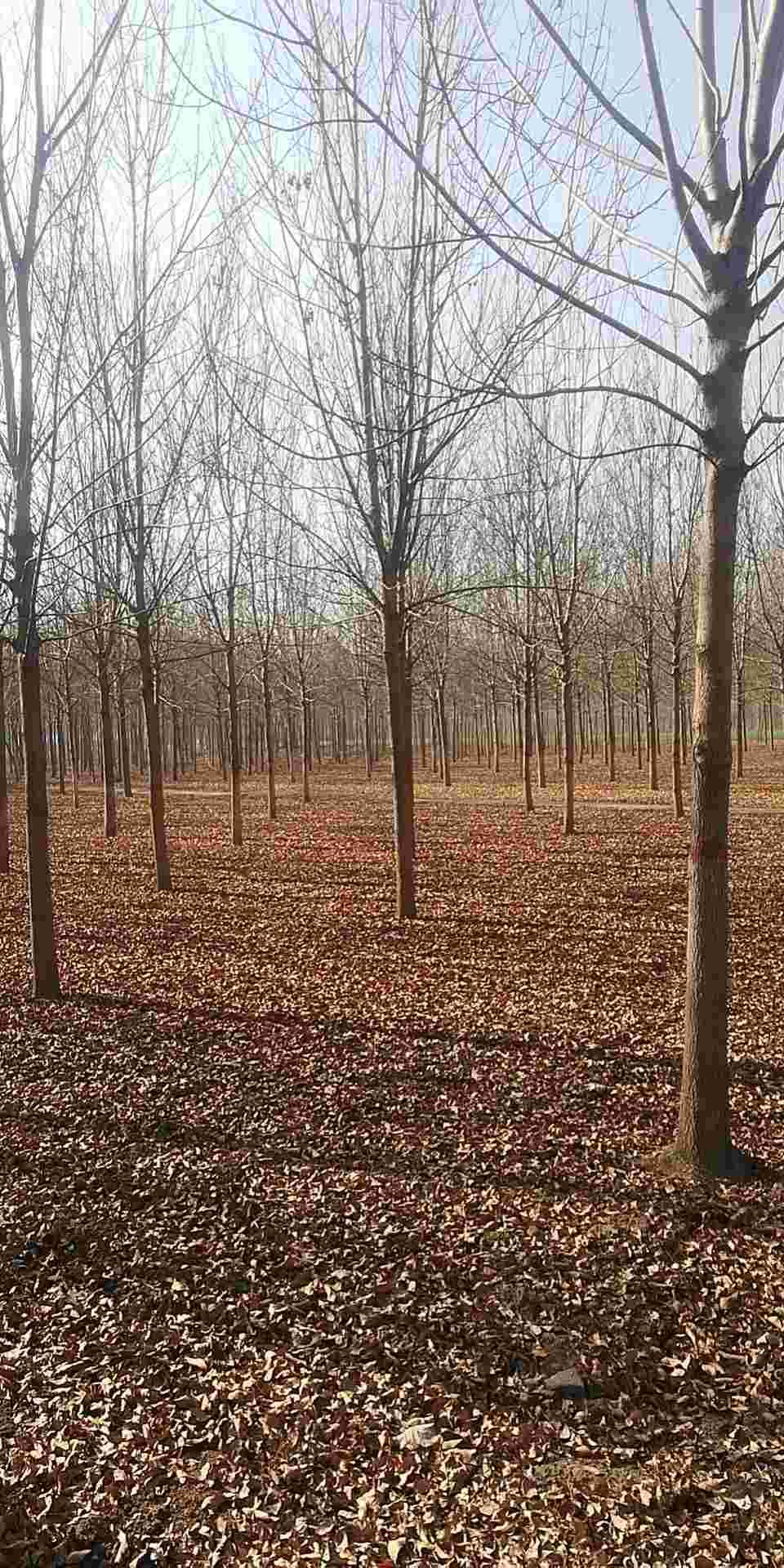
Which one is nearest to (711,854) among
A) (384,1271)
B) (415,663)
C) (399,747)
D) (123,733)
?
(384,1271)

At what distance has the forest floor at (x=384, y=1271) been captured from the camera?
2322 millimetres

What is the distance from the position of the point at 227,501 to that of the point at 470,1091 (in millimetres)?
11942

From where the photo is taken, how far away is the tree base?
3855mm

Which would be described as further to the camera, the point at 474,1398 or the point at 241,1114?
the point at 241,1114

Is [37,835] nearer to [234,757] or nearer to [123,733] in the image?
[234,757]

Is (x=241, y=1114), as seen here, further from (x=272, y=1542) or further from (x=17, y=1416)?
(x=272, y=1542)

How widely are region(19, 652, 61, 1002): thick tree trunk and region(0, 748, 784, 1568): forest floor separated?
0.32 m

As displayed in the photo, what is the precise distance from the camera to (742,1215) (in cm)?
358

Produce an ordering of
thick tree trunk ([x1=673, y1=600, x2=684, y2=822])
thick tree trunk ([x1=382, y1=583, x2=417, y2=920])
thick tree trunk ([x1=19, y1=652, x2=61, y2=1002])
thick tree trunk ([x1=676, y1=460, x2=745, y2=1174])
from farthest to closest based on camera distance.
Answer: thick tree trunk ([x1=673, y1=600, x2=684, y2=822]) → thick tree trunk ([x1=382, y1=583, x2=417, y2=920]) → thick tree trunk ([x1=19, y1=652, x2=61, y2=1002]) → thick tree trunk ([x1=676, y1=460, x2=745, y2=1174])

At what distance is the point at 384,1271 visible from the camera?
3.35 m

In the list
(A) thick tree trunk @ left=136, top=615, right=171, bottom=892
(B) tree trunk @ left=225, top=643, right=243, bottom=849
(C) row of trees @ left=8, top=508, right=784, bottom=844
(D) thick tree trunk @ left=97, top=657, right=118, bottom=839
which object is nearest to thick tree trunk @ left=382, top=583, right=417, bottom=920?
(C) row of trees @ left=8, top=508, right=784, bottom=844

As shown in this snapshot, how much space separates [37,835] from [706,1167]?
523 centimetres

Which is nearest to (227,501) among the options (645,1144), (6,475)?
(6,475)

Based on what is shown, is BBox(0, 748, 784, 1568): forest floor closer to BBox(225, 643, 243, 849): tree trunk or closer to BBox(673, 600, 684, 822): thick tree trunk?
BBox(225, 643, 243, 849): tree trunk
